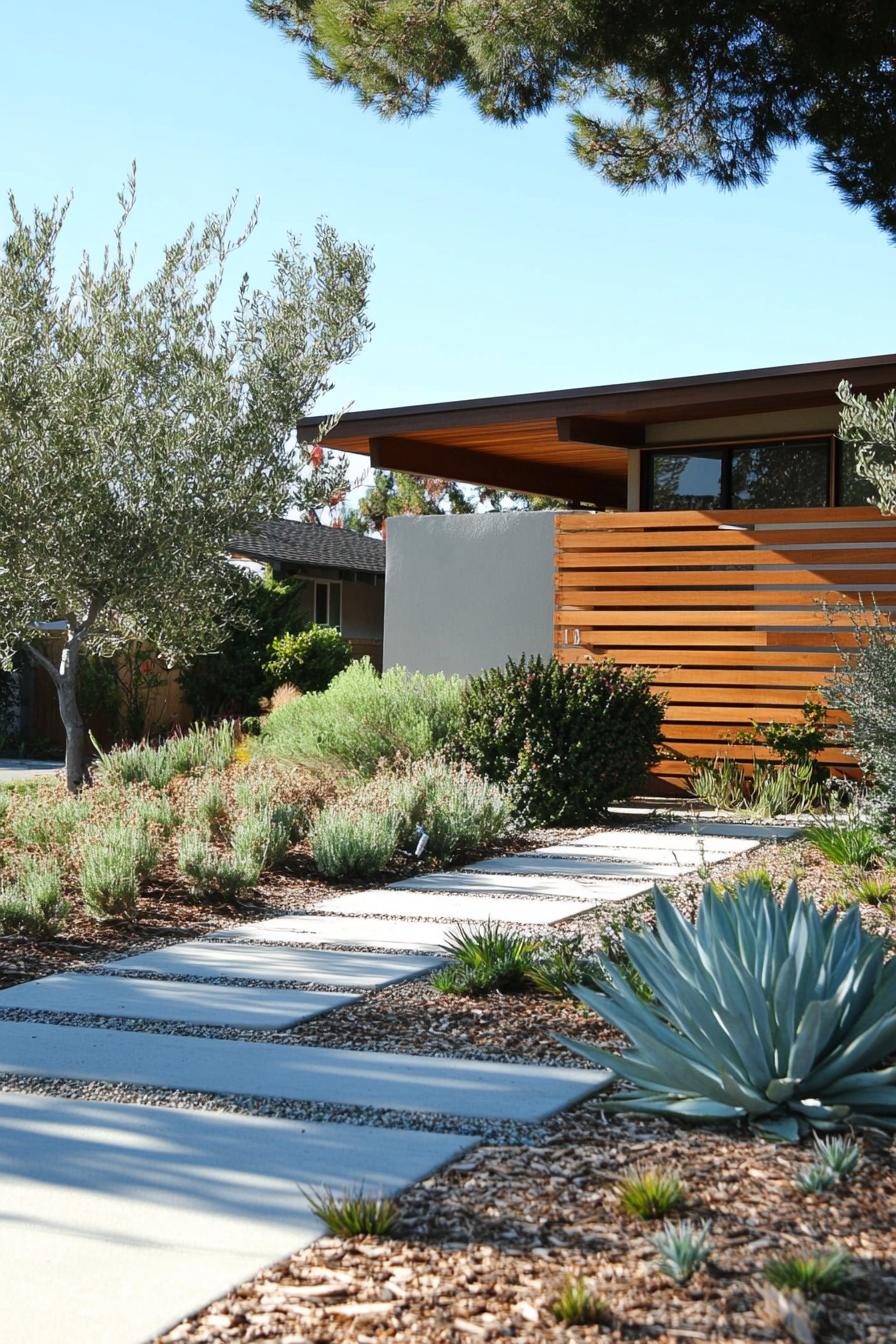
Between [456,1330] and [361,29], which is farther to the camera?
[361,29]

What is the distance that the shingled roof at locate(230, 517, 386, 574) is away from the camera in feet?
96.9

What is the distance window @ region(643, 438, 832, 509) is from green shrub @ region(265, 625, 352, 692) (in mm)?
9625

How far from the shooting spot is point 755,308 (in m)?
17.0

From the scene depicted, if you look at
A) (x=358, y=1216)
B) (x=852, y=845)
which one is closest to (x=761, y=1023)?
(x=358, y=1216)

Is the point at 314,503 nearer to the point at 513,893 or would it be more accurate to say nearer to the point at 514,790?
the point at 514,790

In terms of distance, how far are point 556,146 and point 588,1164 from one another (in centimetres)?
870

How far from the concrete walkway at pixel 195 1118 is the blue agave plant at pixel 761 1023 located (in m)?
0.35

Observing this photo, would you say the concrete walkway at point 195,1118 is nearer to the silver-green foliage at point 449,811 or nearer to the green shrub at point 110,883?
the green shrub at point 110,883

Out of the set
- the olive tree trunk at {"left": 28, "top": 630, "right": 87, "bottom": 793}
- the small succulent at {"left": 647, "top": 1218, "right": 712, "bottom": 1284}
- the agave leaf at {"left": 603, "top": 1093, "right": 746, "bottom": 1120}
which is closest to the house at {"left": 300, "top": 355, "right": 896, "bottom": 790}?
the olive tree trunk at {"left": 28, "top": 630, "right": 87, "bottom": 793}

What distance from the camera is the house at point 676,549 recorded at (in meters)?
12.9

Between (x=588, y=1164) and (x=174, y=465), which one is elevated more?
(x=174, y=465)

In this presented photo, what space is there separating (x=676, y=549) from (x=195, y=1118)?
10445mm

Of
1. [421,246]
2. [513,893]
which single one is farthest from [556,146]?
[513,893]

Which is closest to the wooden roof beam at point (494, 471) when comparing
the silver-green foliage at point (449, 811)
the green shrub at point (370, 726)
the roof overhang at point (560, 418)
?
the roof overhang at point (560, 418)
